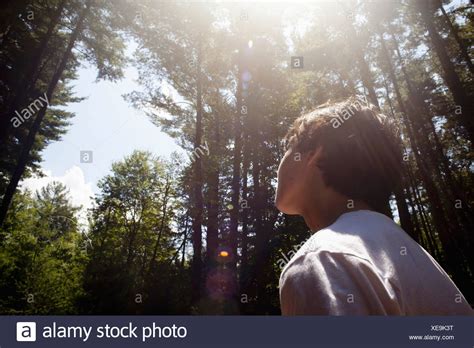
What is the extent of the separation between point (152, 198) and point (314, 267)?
31.1 m

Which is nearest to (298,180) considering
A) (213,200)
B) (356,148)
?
(356,148)

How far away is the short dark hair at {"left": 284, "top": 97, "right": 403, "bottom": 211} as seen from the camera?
1.30m

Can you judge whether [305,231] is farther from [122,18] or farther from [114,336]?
[114,336]

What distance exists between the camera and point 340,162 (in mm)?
1306

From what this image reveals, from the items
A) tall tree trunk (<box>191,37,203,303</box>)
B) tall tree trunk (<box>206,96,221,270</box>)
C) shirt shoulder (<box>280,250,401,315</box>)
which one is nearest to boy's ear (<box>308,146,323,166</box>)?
shirt shoulder (<box>280,250,401,315</box>)

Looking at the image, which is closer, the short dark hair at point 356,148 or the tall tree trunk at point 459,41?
the short dark hair at point 356,148

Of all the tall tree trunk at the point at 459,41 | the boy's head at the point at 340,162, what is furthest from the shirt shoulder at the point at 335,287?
the tall tree trunk at the point at 459,41

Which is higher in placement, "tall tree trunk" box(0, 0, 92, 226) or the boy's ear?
"tall tree trunk" box(0, 0, 92, 226)

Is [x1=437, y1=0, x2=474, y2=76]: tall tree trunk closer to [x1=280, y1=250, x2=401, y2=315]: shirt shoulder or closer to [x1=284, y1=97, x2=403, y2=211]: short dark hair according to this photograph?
[x1=284, y1=97, x2=403, y2=211]: short dark hair

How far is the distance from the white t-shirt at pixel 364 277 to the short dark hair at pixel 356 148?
25cm

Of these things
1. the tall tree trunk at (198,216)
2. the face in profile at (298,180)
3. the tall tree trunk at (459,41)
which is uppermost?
the tall tree trunk at (459,41)

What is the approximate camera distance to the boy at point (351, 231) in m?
0.78

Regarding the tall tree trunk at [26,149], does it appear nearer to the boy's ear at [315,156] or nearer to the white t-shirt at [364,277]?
the boy's ear at [315,156]

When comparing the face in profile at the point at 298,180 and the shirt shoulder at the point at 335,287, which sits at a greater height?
the face in profile at the point at 298,180
